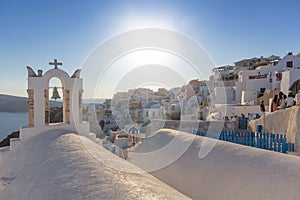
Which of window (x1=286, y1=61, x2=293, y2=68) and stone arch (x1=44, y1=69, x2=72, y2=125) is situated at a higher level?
window (x1=286, y1=61, x2=293, y2=68)

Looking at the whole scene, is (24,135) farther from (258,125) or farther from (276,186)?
(258,125)

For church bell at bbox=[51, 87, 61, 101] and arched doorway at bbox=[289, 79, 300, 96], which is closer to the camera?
church bell at bbox=[51, 87, 61, 101]

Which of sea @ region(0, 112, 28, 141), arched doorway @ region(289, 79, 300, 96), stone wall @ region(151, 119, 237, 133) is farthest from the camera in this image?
sea @ region(0, 112, 28, 141)

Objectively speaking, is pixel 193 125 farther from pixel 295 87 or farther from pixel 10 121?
pixel 10 121

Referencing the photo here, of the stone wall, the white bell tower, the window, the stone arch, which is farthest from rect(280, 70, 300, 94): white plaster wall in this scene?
the stone arch

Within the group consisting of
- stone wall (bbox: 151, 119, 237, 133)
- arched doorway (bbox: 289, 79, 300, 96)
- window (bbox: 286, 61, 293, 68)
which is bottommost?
stone wall (bbox: 151, 119, 237, 133)

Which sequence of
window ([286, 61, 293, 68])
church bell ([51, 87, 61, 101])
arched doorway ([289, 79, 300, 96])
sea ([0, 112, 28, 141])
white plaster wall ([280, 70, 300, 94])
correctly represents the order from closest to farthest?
church bell ([51, 87, 61, 101]), white plaster wall ([280, 70, 300, 94]), arched doorway ([289, 79, 300, 96]), sea ([0, 112, 28, 141]), window ([286, 61, 293, 68])

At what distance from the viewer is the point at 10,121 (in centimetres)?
2172

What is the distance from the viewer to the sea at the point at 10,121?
18853 millimetres

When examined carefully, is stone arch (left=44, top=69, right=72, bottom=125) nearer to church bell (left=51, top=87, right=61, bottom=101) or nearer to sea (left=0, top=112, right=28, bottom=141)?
church bell (left=51, top=87, right=61, bottom=101)

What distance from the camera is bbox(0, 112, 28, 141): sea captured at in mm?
18853

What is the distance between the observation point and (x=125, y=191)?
203 cm

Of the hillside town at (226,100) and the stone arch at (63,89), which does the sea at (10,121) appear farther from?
the stone arch at (63,89)

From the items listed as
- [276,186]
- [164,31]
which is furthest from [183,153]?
[164,31]
